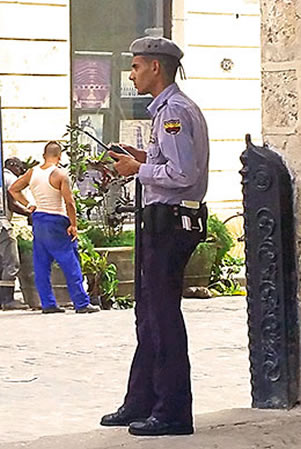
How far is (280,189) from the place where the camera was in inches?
269

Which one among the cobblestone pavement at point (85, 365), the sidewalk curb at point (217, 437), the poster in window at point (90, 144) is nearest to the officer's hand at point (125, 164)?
the sidewalk curb at point (217, 437)

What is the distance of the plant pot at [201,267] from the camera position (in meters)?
15.0

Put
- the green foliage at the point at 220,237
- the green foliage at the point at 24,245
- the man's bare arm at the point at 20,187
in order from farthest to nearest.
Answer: the green foliage at the point at 220,237 → the green foliage at the point at 24,245 → the man's bare arm at the point at 20,187

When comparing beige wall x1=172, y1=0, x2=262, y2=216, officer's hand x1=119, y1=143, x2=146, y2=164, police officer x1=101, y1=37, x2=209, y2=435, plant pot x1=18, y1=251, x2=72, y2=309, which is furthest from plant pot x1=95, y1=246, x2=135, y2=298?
police officer x1=101, y1=37, x2=209, y2=435

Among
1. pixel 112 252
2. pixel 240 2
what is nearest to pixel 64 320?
pixel 112 252

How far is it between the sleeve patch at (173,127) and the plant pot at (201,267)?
8.80 m

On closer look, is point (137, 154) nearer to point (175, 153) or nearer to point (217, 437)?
point (175, 153)

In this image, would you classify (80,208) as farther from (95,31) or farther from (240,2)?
(240,2)

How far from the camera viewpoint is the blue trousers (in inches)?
524

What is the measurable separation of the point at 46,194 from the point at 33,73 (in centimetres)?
351

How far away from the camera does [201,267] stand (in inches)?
595

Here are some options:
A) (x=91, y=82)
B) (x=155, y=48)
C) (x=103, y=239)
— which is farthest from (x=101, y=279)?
(x=155, y=48)

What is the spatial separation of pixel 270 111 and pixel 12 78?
31.8 ft

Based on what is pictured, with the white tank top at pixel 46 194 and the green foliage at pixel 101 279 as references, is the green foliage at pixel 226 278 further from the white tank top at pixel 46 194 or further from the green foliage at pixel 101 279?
the white tank top at pixel 46 194
